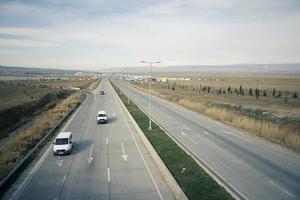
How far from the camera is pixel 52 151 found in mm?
27203

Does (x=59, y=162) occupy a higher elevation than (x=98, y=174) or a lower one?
lower

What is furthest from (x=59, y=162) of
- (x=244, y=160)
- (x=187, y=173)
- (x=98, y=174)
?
(x=244, y=160)

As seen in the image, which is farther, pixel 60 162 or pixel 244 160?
pixel 60 162

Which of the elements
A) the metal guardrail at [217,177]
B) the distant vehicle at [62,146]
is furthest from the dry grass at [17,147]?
the metal guardrail at [217,177]

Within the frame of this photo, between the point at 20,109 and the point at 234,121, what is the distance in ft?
137

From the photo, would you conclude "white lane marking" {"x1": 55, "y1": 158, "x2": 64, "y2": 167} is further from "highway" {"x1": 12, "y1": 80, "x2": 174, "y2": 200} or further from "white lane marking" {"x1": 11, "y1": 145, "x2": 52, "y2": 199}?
"white lane marking" {"x1": 11, "y1": 145, "x2": 52, "y2": 199}

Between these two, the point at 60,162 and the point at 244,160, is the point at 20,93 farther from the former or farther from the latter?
the point at 244,160

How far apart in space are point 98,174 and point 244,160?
11.5 m

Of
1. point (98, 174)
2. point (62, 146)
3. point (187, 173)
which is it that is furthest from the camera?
point (62, 146)

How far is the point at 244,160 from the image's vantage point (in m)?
23.5

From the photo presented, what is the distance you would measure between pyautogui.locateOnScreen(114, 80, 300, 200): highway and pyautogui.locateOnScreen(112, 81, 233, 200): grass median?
1.08 metres

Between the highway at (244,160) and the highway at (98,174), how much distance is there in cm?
458

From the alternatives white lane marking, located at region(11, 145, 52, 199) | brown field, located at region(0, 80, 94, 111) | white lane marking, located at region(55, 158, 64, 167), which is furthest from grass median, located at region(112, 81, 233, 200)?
brown field, located at region(0, 80, 94, 111)

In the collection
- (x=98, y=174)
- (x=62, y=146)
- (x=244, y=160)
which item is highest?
(x=62, y=146)
